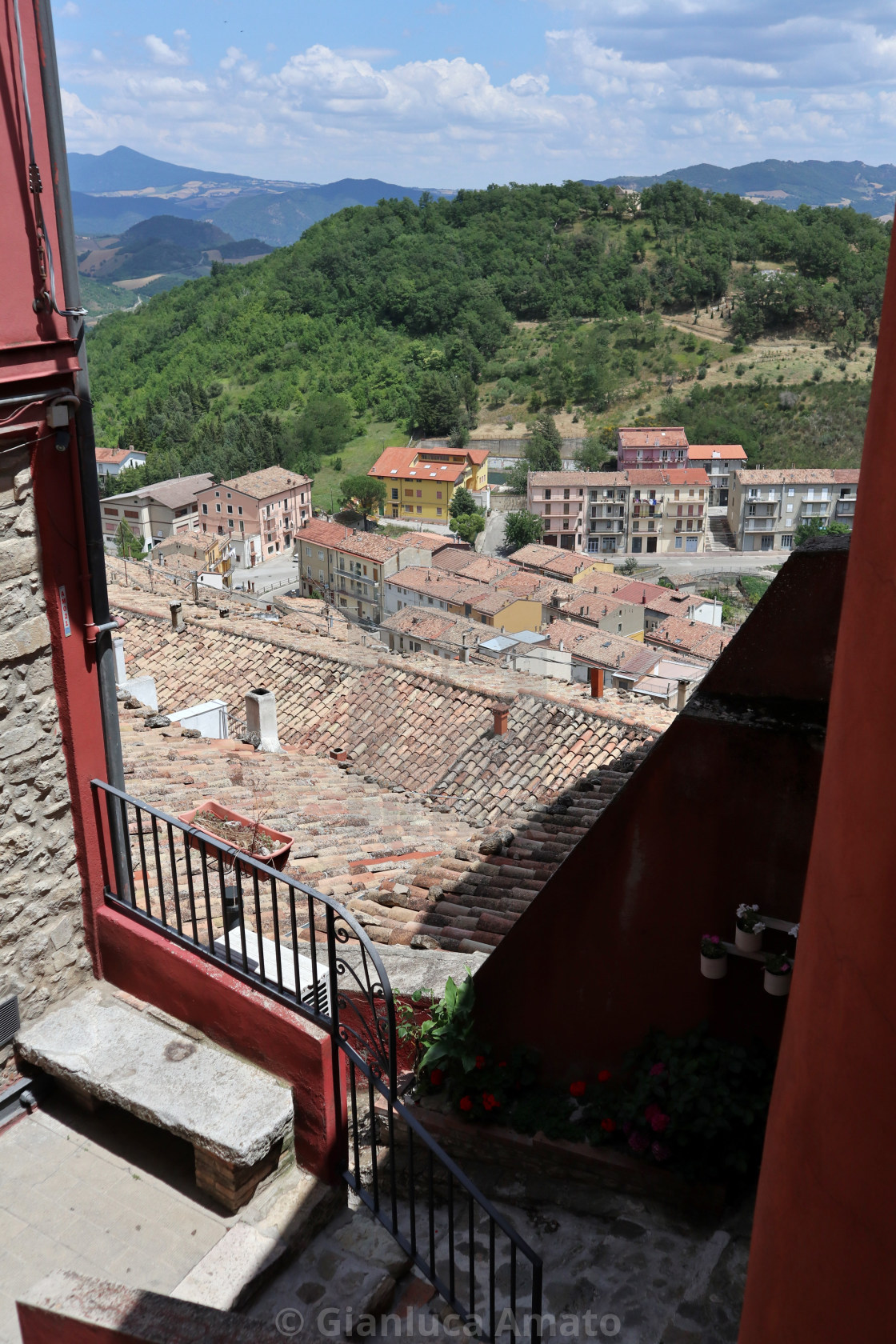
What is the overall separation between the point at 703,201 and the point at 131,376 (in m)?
64.7

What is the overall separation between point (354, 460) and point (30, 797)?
84403 millimetres

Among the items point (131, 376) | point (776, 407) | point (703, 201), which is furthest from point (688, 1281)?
point (703, 201)

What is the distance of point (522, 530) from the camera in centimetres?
6950

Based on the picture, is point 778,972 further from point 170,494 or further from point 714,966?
point 170,494

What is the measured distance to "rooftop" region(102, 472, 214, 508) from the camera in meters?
68.1

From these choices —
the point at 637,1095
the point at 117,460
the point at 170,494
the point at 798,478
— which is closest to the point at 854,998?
the point at 637,1095

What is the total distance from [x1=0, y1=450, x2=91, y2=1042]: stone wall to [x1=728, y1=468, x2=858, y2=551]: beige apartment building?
70.8 metres

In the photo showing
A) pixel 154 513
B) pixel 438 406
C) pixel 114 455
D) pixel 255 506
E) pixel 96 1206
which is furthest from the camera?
pixel 438 406

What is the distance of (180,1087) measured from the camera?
4.19 metres

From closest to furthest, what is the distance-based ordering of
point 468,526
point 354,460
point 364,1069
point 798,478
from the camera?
point 364,1069 < point 798,478 < point 468,526 < point 354,460

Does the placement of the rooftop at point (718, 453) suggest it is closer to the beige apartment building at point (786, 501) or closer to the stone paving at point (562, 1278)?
the beige apartment building at point (786, 501)

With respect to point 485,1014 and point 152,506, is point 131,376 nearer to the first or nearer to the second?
point 152,506

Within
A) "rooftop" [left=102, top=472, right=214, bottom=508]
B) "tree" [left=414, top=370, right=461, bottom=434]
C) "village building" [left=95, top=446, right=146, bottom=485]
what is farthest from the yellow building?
"village building" [left=95, top=446, right=146, bottom=485]

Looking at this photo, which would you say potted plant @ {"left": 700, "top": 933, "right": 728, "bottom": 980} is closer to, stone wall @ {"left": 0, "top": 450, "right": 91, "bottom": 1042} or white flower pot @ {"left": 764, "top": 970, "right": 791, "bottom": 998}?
white flower pot @ {"left": 764, "top": 970, "right": 791, "bottom": 998}
